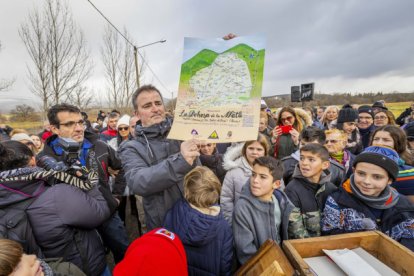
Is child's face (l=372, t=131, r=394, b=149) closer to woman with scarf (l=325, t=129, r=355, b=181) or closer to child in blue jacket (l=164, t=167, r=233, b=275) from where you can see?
woman with scarf (l=325, t=129, r=355, b=181)

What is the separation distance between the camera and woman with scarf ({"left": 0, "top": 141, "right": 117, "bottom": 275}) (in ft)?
4.57

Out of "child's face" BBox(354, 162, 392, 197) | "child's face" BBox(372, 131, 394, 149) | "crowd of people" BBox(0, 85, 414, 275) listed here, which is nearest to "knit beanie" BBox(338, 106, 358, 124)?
"child's face" BBox(372, 131, 394, 149)

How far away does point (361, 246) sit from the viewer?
1238mm

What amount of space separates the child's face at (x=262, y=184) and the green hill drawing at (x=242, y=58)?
0.88 metres

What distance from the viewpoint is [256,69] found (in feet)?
4.69

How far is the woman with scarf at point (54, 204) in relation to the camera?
139 cm

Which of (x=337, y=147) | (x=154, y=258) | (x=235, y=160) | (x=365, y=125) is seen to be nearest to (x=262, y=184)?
(x=235, y=160)

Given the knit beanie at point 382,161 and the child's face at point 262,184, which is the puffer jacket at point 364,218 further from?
the child's face at point 262,184

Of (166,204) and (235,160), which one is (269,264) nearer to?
(166,204)

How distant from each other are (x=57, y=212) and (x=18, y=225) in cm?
20

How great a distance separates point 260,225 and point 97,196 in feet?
4.51

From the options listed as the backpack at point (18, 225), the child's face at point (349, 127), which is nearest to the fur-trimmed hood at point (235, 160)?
the backpack at point (18, 225)

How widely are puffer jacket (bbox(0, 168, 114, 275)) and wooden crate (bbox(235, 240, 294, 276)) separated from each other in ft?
3.75

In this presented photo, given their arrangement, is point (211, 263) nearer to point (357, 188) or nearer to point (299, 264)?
point (299, 264)
